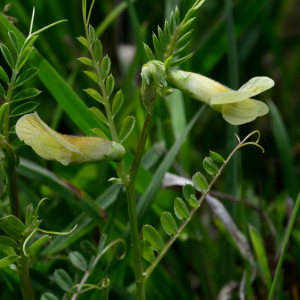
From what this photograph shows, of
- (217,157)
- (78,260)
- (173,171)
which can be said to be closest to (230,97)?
(217,157)

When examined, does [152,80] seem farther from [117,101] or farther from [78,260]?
[78,260]

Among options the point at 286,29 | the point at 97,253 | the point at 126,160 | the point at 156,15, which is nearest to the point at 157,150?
the point at 126,160

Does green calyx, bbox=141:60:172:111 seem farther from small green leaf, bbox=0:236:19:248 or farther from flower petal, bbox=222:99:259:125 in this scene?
small green leaf, bbox=0:236:19:248

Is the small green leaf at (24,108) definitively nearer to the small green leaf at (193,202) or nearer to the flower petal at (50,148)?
the flower petal at (50,148)

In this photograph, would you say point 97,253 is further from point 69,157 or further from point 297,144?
point 297,144

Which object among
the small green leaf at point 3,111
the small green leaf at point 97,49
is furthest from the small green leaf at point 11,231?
the small green leaf at point 97,49

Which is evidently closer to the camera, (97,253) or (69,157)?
(69,157)
